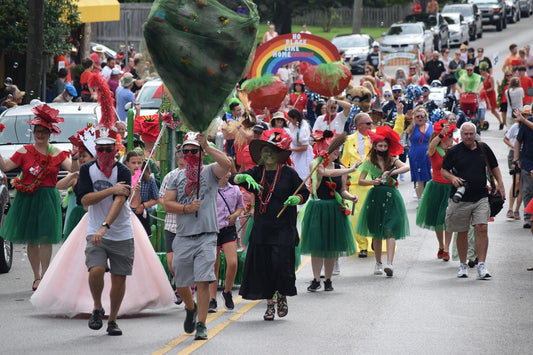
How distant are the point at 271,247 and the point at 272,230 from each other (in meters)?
0.18

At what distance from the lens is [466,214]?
13.9 m

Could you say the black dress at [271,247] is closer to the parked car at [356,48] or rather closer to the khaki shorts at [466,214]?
the khaki shorts at [466,214]

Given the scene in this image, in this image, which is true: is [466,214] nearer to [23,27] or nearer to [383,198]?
[383,198]

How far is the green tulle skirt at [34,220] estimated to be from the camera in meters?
12.9

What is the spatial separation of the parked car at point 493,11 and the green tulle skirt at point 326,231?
50716 mm

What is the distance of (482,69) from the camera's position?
1270 inches

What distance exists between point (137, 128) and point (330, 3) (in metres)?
45.4

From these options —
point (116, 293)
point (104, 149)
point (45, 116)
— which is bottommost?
point (116, 293)

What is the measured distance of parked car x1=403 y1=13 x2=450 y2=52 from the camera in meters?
49.2

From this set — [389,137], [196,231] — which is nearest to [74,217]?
[196,231]

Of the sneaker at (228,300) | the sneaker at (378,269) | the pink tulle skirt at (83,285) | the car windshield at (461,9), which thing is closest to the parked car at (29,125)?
the sneaker at (378,269)

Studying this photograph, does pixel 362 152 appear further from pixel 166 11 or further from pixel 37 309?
pixel 166 11

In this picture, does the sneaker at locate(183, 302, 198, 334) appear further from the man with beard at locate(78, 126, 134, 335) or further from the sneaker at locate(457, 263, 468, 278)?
the sneaker at locate(457, 263, 468, 278)

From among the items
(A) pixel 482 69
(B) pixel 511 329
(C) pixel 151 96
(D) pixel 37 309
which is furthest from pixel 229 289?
(A) pixel 482 69
